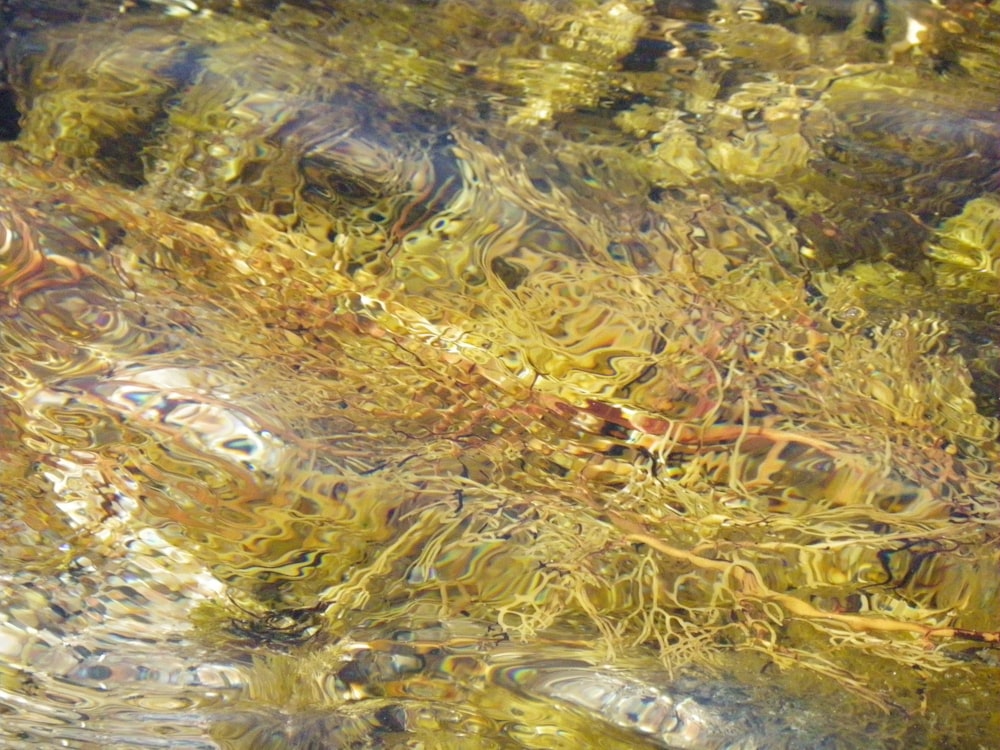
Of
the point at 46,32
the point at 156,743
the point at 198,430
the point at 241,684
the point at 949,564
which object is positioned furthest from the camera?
the point at 46,32

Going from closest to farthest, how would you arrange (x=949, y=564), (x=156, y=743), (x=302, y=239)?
1. (x=156, y=743)
2. (x=949, y=564)
3. (x=302, y=239)

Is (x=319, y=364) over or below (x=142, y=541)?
over

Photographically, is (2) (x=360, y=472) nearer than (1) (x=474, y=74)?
Yes

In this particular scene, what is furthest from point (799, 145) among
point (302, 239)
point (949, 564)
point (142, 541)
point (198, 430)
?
point (142, 541)

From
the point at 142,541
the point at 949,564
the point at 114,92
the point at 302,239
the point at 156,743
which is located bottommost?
the point at 156,743

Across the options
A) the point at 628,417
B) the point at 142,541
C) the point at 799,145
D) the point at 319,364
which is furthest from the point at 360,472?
the point at 799,145

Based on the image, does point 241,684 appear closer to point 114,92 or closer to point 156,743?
point 156,743
